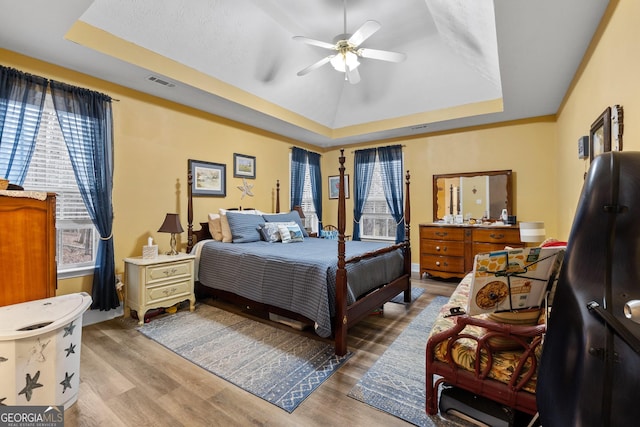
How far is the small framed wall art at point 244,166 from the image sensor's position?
452 centimetres

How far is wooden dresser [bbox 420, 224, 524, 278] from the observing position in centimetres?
417

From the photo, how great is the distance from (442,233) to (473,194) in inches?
33.9

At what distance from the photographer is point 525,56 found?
8.09 ft

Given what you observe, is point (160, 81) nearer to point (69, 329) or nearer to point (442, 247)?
point (69, 329)

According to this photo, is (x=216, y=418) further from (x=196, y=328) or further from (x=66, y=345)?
(x=196, y=328)

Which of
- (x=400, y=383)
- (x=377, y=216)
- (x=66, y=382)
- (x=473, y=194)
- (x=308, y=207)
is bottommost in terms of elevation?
(x=400, y=383)

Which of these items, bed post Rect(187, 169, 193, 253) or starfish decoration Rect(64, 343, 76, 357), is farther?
bed post Rect(187, 169, 193, 253)

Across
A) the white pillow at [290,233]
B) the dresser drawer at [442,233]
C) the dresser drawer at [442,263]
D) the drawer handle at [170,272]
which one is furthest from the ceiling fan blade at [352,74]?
the dresser drawer at [442,263]

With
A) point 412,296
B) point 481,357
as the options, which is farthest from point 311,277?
point 412,296

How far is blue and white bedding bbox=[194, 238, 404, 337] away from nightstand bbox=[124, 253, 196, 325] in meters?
0.26

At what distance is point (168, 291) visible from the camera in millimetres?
3150

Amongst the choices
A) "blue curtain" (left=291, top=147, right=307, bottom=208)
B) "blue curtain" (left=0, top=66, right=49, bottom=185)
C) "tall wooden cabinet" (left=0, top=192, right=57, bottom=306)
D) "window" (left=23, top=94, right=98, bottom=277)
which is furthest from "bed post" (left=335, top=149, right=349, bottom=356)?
"blue curtain" (left=291, top=147, right=307, bottom=208)

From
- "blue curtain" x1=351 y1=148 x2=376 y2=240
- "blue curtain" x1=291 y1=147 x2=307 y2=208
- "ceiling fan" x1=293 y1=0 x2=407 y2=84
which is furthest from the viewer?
"blue curtain" x1=351 y1=148 x2=376 y2=240

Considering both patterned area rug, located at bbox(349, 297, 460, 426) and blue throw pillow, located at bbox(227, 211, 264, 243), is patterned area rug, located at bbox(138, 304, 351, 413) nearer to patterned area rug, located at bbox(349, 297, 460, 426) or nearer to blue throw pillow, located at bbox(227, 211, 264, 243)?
patterned area rug, located at bbox(349, 297, 460, 426)
